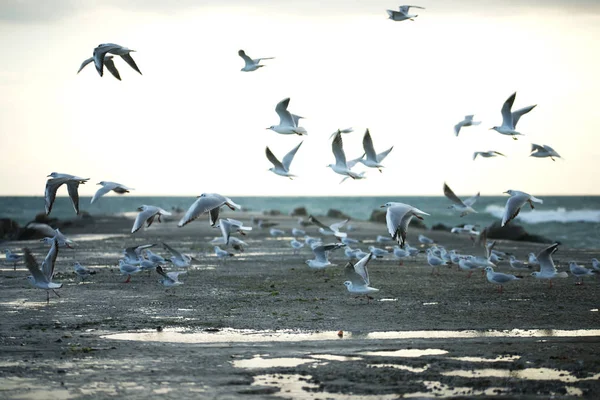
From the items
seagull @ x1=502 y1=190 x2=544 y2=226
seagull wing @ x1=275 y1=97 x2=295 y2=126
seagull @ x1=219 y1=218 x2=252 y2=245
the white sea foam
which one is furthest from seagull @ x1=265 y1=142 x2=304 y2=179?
the white sea foam

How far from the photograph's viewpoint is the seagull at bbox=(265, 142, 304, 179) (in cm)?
1630

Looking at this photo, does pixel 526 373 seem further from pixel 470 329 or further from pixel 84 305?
pixel 84 305

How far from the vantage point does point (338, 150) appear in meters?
16.5

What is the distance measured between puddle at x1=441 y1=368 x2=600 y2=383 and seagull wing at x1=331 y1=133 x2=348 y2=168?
8.55 m

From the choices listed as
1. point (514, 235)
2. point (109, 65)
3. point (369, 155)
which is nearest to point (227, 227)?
point (369, 155)

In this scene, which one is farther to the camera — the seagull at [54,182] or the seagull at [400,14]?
the seagull at [400,14]

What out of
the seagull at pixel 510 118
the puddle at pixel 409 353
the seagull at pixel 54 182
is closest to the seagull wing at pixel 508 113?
the seagull at pixel 510 118

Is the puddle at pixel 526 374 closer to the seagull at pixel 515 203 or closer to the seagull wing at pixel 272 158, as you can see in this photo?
the seagull at pixel 515 203

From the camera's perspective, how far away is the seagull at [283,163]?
16.3 meters

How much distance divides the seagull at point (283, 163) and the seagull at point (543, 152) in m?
4.96

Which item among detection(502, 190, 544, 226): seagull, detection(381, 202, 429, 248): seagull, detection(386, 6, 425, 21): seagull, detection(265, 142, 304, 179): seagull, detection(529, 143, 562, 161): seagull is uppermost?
detection(386, 6, 425, 21): seagull

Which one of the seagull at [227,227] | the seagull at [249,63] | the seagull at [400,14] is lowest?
the seagull at [227,227]

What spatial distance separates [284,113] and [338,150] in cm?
132

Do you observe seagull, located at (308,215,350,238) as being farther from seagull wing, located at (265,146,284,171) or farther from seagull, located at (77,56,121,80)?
seagull, located at (77,56,121,80)
